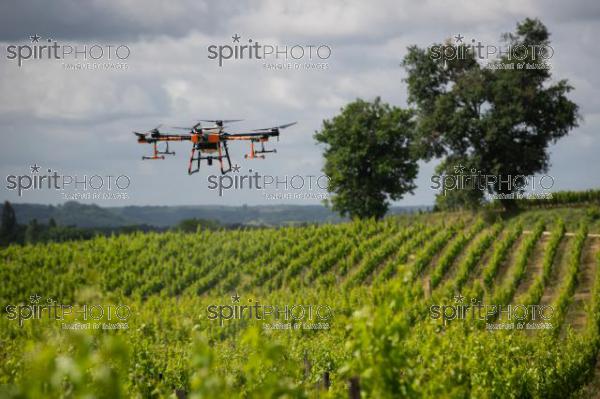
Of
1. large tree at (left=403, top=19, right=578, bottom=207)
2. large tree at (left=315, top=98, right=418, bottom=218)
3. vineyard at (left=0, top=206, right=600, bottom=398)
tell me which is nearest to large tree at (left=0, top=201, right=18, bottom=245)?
vineyard at (left=0, top=206, right=600, bottom=398)

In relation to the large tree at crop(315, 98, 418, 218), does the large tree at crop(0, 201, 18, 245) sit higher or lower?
lower

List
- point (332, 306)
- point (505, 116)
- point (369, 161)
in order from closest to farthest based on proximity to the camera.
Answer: point (332, 306) < point (505, 116) < point (369, 161)

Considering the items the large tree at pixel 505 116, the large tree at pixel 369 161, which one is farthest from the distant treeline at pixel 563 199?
the large tree at pixel 369 161

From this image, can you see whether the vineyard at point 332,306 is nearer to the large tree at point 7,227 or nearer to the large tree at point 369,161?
the large tree at point 369,161

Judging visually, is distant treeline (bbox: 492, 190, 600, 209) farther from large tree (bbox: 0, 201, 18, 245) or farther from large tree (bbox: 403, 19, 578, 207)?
large tree (bbox: 0, 201, 18, 245)

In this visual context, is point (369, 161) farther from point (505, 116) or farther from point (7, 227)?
point (7, 227)

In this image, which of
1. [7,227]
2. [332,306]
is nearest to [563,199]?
[332,306]
